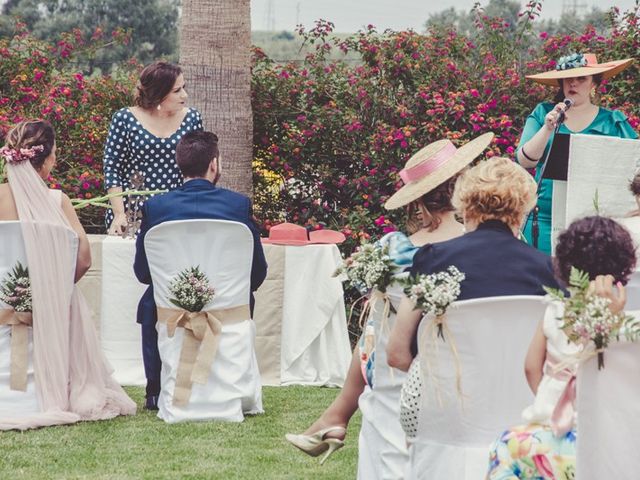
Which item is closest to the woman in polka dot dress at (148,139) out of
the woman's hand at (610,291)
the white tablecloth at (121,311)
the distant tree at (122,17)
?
the white tablecloth at (121,311)

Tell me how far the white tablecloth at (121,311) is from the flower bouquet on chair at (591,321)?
13.8ft

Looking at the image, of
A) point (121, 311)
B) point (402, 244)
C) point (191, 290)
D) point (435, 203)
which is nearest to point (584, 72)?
point (435, 203)

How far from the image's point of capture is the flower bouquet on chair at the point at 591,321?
283cm

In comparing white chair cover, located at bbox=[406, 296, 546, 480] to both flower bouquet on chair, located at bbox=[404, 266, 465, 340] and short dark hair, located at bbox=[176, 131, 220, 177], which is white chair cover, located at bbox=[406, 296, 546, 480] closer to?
flower bouquet on chair, located at bbox=[404, 266, 465, 340]

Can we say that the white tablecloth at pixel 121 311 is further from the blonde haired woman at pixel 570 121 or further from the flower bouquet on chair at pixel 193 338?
the blonde haired woman at pixel 570 121

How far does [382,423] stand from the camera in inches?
165

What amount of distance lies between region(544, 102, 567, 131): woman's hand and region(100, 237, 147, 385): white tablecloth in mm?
2459

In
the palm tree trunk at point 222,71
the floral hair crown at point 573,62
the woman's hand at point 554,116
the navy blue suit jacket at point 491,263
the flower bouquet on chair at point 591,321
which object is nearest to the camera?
the flower bouquet on chair at point 591,321

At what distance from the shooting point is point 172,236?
573 cm

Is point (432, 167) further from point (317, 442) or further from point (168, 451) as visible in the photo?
point (168, 451)

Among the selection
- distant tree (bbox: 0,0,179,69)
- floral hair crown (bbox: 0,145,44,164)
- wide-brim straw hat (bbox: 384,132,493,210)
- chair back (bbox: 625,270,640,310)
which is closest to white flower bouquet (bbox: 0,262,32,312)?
floral hair crown (bbox: 0,145,44,164)

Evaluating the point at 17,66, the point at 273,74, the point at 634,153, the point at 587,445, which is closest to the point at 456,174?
the point at 587,445

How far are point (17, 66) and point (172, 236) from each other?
433 centimetres

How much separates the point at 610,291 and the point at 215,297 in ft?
10.2
